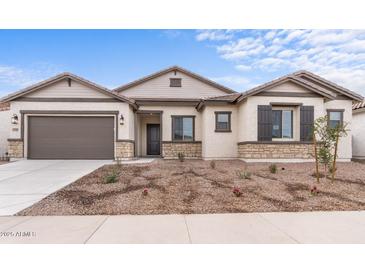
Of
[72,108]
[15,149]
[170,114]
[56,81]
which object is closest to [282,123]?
[170,114]

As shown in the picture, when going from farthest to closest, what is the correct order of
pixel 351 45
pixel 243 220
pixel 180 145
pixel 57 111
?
pixel 180 145 → pixel 57 111 → pixel 351 45 → pixel 243 220

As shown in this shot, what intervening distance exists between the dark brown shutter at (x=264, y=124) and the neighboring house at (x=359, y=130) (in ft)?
24.9

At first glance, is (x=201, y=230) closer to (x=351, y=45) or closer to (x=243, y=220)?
(x=243, y=220)

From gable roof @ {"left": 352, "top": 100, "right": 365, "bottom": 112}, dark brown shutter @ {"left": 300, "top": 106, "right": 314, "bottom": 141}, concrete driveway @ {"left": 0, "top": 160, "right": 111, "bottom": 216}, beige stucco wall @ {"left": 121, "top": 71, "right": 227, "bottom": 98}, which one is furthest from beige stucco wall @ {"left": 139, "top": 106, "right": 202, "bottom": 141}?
gable roof @ {"left": 352, "top": 100, "right": 365, "bottom": 112}

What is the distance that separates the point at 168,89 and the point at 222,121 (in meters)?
5.25

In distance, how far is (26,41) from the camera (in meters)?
11.0

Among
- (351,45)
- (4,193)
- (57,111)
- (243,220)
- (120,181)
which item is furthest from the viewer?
(57,111)

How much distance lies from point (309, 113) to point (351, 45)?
12.5ft

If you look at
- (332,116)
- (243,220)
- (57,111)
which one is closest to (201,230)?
(243,220)

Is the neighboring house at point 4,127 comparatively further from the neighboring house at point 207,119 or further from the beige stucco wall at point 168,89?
the beige stucco wall at point 168,89

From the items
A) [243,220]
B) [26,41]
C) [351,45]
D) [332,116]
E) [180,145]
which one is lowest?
[243,220]

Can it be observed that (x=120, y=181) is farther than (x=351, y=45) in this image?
No

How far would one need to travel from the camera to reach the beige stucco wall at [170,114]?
15.2 m

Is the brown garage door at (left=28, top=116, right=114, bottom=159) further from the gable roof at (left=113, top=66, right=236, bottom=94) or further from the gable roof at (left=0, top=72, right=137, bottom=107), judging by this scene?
the gable roof at (left=113, top=66, right=236, bottom=94)
